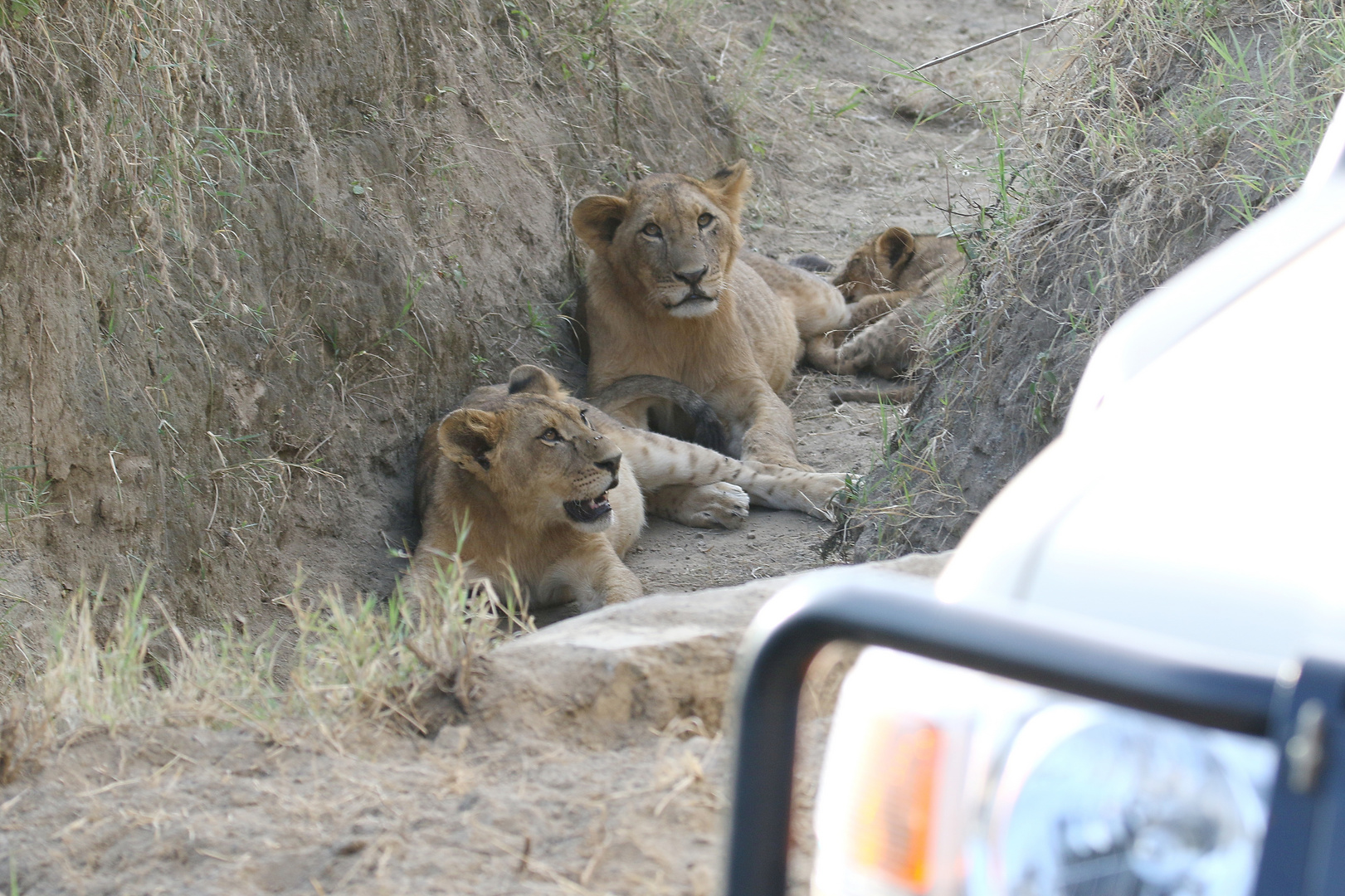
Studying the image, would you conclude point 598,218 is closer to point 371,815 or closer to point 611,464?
point 611,464

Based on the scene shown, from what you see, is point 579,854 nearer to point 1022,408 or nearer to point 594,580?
point 1022,408

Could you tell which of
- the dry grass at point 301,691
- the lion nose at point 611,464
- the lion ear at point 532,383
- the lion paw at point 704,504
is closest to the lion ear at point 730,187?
the lion paw at point 704,504

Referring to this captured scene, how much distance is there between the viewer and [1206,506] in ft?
3.74

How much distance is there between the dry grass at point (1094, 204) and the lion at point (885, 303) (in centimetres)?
199

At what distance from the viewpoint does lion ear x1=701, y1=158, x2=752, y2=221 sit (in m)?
6.75

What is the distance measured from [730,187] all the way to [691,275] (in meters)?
0.69

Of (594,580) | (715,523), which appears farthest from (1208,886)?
(715,523)

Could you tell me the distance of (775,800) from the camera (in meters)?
1.03

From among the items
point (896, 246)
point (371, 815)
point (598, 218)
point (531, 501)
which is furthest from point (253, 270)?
point (896, 246)

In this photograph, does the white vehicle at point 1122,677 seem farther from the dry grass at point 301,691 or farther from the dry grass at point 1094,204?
the dry grass at point 1094,204

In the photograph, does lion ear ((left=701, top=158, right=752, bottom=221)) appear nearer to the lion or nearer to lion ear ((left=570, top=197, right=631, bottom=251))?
lion ear ((left=570, top=197, right=631, bottom=251))

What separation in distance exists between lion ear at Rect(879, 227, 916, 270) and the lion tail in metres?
1.78

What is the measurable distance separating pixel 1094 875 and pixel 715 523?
486 cm

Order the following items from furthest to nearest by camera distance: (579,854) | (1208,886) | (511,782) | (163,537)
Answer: (163,537) < (511,782) < (579,854) < (1208,886)
